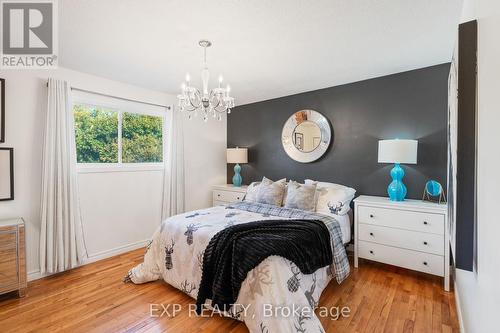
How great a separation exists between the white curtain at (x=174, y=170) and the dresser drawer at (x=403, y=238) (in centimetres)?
263

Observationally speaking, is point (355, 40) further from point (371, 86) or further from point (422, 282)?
point (422, 282)

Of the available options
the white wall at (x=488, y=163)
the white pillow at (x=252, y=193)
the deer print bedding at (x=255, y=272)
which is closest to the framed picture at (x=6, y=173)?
the deer print bedding at (x=255, y=272)

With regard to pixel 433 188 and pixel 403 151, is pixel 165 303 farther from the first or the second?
pixel 433 188

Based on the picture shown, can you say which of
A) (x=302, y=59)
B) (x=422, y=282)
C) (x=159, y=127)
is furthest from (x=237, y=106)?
(x=422, y=282)

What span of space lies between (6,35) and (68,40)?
0.43 metres

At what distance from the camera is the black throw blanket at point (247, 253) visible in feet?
5.87

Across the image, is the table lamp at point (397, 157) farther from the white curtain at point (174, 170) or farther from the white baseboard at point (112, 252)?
the white baseboard at point (112, 252)

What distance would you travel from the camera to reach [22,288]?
7.36 ft

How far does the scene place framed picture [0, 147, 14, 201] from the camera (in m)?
2.36

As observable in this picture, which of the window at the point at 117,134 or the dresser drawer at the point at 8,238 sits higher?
the window at the point at 117,134

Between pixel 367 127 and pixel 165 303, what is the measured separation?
10.2 ft

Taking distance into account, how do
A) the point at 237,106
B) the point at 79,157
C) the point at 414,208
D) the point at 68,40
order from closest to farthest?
1. the point at 68,40
2. the point at 414,208
3. the point at 79,157
4. the point at 237,106

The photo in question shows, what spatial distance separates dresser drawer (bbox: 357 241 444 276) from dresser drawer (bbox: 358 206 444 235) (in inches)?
10.0

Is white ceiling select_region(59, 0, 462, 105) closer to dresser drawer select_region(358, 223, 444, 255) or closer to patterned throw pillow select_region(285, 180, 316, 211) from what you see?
patterned throw pillow select_region(285, 180, 316, 211)
